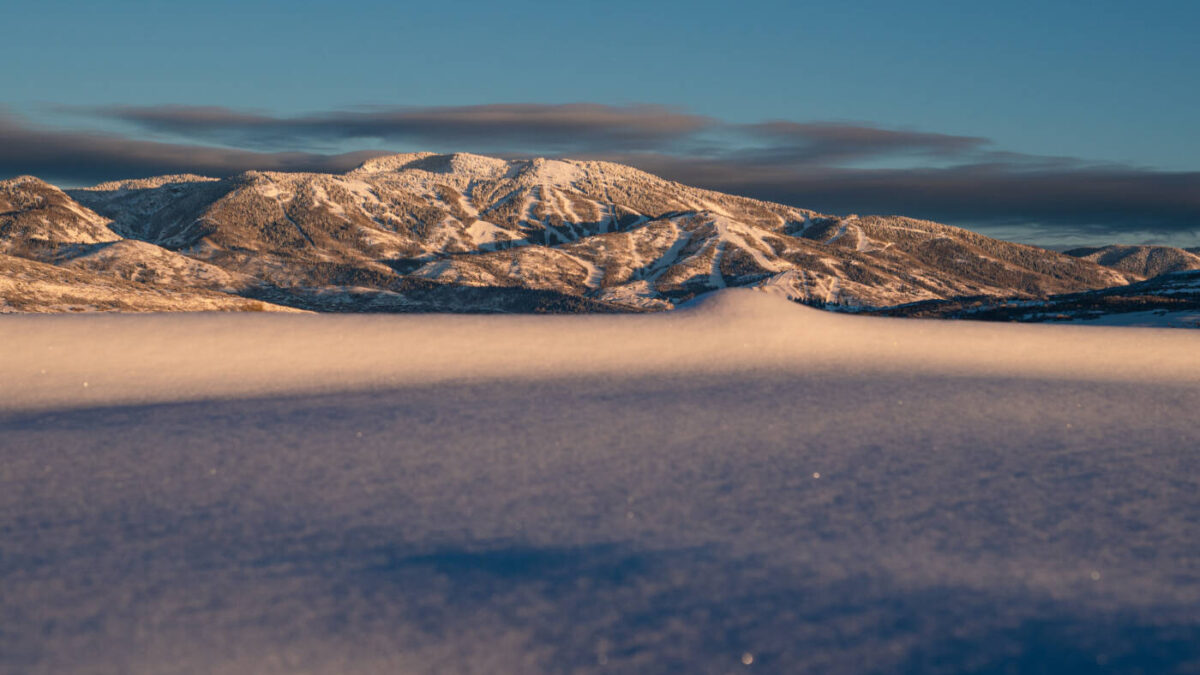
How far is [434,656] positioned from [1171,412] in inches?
490

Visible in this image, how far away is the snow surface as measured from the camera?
5.38 metres

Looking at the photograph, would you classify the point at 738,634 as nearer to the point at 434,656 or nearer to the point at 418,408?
the point at 434,656

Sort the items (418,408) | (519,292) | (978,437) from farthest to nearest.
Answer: (519,292) < (418,408) < (978,437)

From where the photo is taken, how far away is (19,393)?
12586 mm

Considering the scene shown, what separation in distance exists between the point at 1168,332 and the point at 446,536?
17.8 m

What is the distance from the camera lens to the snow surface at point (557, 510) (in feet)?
17.7

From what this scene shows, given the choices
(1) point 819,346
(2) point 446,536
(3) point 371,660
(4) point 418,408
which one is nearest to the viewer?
(3) point 371,660

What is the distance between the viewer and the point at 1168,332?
18016 millimetres

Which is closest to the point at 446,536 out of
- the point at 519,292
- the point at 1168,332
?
the point at 1168,332

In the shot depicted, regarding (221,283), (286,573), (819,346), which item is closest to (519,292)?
(221,283)

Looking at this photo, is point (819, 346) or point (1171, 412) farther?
point (819, 346)

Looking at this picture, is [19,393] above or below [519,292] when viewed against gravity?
above

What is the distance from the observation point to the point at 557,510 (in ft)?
25.3

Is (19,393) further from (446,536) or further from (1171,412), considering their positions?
(1171,412)
